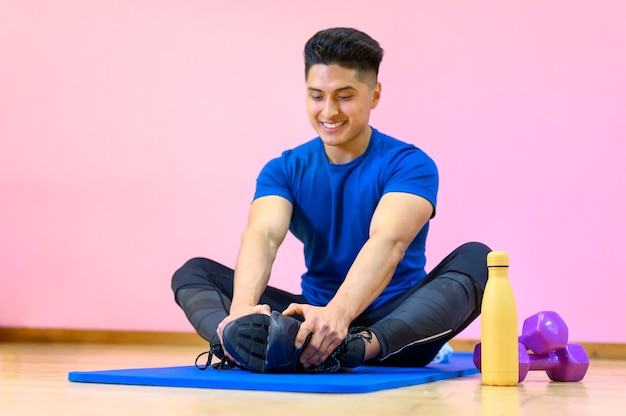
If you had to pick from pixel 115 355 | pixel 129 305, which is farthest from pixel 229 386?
pixel 129 305

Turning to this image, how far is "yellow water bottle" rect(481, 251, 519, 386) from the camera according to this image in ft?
4.77

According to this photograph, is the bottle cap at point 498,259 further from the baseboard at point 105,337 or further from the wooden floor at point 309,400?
the baseboard at point 105,337

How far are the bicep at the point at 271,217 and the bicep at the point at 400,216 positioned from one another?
0.78 feet

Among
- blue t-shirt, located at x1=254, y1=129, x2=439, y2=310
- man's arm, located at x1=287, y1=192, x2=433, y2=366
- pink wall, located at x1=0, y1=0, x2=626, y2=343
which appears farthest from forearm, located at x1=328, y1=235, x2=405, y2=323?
pink wall, located at x1=0, y1=0, x2=626, y2=343

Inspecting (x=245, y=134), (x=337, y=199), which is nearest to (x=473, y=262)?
(x=337, y=199)

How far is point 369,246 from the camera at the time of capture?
169cm

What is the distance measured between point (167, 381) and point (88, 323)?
219cm

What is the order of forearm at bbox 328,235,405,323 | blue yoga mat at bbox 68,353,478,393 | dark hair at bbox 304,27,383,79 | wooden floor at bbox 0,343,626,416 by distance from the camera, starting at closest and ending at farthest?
wooden floor at bbox 0,343,626,416 < blue yoga mat at bbox 68,353,478,393 < forearm at bbox 328,235,405,323 < dark hair at bbox 304,27,383,79

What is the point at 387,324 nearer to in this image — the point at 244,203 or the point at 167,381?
the point at 167,381

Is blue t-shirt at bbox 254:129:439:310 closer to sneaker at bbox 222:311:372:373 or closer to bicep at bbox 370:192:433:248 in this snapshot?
bicep at bbox 370:192:433:248

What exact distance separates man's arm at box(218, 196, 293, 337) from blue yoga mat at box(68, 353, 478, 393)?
12 cm

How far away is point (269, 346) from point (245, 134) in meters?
2.02

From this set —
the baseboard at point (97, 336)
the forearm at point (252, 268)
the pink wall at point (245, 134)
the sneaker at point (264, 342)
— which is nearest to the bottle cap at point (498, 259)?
the sneaker at point (264, 342)

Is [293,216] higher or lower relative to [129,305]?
higher
